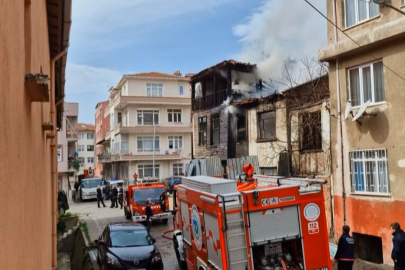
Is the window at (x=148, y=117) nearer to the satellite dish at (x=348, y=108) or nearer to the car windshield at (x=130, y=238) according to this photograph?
the car windshield at (x=130, y=238)

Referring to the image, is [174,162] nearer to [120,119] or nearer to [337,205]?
[120,119]

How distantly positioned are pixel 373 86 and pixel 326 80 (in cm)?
452

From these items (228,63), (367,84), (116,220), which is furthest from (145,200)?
(367,84)

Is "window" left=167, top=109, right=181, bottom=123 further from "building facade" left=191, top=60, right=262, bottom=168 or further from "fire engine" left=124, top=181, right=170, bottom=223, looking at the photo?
"fire engine" left=124, top=181, right=170, bottom=223

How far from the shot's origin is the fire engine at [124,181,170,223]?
2059cm

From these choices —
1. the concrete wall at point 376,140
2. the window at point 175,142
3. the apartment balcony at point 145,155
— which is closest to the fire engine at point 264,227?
the concrete wall at point 376,140

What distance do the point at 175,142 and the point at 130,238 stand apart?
125 feet

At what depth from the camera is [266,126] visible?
19.7 meters

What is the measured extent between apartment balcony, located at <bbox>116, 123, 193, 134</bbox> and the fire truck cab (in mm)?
40046

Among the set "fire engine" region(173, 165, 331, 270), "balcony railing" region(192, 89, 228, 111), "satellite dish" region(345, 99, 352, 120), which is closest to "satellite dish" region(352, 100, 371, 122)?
"satellite dish" region(345, 99, 352, 120)

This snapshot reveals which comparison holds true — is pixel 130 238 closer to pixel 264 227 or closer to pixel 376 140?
pixel 264 227

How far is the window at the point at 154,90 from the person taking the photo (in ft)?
163

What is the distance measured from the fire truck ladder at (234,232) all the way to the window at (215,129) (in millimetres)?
17907

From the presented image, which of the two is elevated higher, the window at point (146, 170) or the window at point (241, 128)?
the window at point (241, 128)
